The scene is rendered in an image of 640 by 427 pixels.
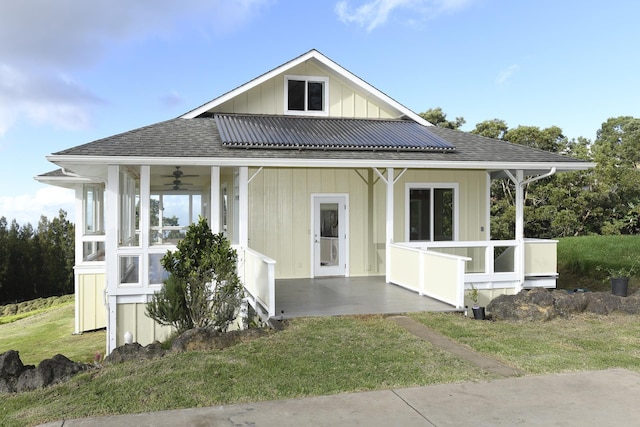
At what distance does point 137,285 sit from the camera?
10148 mm

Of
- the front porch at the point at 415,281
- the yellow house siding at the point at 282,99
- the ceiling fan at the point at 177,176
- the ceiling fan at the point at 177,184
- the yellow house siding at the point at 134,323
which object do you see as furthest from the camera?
the ceiling fan at the point at 177,184

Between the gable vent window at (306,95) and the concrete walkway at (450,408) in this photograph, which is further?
the gable vent window at (306,95)

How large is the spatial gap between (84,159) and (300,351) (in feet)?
18.6

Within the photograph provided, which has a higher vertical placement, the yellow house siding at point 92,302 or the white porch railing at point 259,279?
the white porch railing at point 259,279

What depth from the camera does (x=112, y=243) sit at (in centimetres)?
990

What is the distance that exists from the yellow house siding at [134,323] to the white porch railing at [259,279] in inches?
82.9

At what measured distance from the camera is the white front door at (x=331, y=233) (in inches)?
532

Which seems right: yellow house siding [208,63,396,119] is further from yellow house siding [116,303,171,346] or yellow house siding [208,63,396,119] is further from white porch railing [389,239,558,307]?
yellow house siding [116,303,171,346]

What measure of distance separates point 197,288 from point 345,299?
3.14 m

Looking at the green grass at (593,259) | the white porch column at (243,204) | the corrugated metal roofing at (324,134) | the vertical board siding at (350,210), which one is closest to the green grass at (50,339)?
the white porch column at (243,204)

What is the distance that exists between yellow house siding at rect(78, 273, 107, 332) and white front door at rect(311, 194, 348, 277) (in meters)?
6.47

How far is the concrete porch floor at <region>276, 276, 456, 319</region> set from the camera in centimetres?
920

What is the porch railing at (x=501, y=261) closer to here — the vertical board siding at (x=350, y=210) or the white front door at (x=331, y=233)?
the vertical board siding at (x=350, y=210)

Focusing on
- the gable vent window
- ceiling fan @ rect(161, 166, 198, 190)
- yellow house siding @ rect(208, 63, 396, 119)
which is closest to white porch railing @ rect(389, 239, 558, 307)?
yellow house siding @ rect(208, 63, 396, 119)
